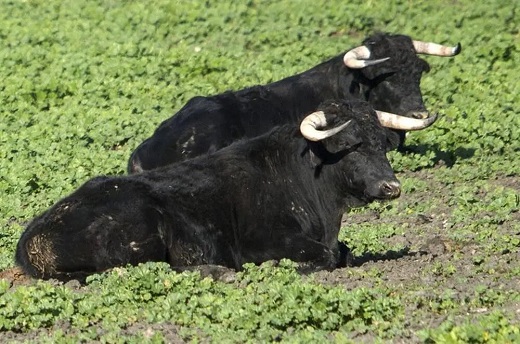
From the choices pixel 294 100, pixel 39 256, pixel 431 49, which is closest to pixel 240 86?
pixel 431 49

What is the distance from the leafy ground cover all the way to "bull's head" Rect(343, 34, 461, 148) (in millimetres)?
958

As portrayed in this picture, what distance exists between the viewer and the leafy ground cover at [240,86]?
859 centimetres

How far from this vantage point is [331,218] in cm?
1178

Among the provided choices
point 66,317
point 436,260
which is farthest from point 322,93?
point 66,317

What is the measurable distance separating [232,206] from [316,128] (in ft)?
3.50

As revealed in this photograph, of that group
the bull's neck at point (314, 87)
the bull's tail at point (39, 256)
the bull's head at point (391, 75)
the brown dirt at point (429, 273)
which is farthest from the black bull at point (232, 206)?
the bull's head at point (391, 75)

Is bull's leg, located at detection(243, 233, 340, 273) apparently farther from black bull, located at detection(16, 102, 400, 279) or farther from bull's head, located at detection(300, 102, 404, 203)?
bull's head, located at detection(300, 102, 404, 203)

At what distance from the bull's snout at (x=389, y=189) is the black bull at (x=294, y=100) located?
10.2 feet

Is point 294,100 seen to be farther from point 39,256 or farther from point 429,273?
point 39,256

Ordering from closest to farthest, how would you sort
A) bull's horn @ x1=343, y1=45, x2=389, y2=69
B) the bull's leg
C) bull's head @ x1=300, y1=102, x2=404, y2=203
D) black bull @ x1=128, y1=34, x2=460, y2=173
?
1. the bull's leg
2. bull's head @ x1=300, y1=102, x2=404, y2=203
3. black bull @ x1=128, y1=34, x2=460, y2=173
4. bull's horn @ x1=343, y1=45, x2=389, y2=69

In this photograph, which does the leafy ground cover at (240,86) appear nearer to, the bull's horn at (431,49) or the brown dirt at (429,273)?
the brown dirt at (429,273)

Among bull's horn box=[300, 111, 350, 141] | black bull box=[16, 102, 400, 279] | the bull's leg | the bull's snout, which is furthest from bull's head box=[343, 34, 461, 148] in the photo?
the bull's leg

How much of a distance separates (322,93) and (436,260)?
5.08 m

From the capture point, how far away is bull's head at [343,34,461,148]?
15.9 m
